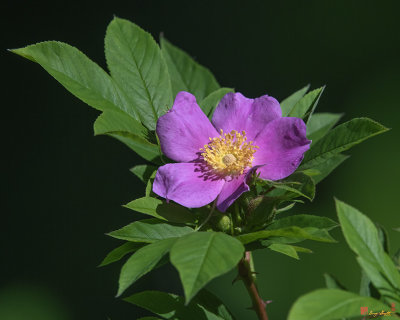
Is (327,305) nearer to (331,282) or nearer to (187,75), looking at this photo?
(331,282)

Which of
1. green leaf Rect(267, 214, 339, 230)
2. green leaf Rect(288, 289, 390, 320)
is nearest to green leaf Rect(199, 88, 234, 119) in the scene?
green leaf Rect(267, 214, 339, 230)

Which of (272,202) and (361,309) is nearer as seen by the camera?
(361,309)

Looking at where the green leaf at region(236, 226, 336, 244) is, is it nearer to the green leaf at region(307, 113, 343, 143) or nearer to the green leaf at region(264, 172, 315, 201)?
the green leaf at region(264, 172, 315, 201)

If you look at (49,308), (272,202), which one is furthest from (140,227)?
(49,308)

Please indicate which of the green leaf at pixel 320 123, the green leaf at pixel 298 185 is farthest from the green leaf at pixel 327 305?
the green leaf at pixel 320 123

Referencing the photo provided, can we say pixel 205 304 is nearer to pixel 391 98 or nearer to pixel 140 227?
pixel 140 227

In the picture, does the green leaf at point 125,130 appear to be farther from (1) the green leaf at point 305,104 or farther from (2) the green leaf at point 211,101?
(1) the green leaf at point 305,104
